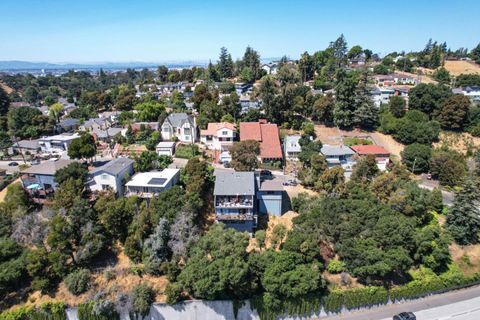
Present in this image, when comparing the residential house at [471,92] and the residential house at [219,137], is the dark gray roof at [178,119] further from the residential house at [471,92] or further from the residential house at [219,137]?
the residential house at [471,92]

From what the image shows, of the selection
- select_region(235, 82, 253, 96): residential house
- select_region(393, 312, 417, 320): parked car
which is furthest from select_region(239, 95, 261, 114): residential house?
select_region(393, 312, 417, 320): parked car

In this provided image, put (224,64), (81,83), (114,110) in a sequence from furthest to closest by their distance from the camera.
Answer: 1. (81,83)
2. (224,64)
3. (114,110)

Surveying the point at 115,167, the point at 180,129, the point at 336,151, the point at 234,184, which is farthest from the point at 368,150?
the point at 115,167

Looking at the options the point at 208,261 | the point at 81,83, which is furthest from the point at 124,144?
the point at 81,83

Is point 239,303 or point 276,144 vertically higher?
point 276,144

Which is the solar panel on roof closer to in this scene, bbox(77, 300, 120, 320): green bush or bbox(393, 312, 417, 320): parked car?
bbox(77, 300, 120, 320): green bush

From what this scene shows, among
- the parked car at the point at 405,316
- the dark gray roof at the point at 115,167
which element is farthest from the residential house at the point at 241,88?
the parked car at the point at 405,316

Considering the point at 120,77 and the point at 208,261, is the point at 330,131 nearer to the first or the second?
the point at 208,261
